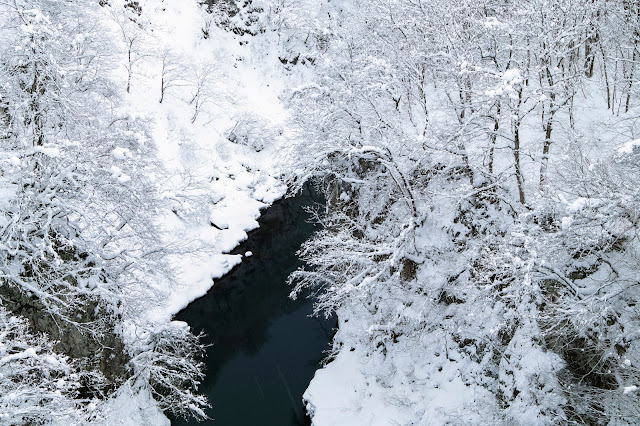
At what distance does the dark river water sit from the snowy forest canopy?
0.96 metres

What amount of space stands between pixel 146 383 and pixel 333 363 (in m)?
5.69

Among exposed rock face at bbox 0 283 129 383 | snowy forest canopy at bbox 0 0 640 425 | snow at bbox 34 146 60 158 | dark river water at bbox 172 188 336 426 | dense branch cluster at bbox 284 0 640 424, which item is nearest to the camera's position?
dense branch cluster at bbox 284 0 640 424

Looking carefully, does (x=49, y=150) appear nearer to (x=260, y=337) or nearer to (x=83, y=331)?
(x=83, y=331)

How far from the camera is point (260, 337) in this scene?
1672 cm

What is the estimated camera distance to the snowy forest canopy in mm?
8859

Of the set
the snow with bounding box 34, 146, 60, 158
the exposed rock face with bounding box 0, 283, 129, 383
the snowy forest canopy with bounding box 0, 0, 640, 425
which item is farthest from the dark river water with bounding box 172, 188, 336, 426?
the snow with bounding box 34, 146, 60, 158

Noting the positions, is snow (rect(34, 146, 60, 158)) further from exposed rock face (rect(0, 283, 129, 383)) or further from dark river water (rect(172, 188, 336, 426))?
dark river water (rect(172, 188, 336, 426))

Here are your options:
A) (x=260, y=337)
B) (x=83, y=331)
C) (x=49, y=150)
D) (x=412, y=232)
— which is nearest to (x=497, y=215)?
(x=412, y=232)

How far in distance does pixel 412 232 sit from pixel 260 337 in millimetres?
7336

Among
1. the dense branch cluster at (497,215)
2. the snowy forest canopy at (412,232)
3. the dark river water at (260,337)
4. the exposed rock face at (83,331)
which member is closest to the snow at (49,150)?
the snowy forest canopy at (412,232)

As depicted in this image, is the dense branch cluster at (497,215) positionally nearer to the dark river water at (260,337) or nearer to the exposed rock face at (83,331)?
the dark river water at (260,337)

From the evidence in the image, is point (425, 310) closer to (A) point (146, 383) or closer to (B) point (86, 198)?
(A) point (146, 383)

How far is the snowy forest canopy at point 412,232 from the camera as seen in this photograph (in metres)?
8.86

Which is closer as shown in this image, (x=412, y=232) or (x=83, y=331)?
(x=83, y=331)
